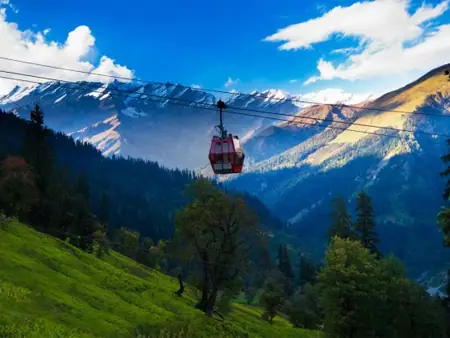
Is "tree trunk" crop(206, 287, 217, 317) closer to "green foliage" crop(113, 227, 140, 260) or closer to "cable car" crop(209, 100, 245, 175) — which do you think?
"cable car" crop(209, 100, 245, 175)

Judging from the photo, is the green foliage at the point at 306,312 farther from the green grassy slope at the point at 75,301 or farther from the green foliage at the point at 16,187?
the green foliage at the point at 16,187

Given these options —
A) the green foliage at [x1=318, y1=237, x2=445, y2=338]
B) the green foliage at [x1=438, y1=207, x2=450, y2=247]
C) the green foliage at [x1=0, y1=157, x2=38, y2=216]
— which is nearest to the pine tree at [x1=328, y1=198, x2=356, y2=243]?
the green foliage at [x1=318, y1=237, x2=445, y2=338]

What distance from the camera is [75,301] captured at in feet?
147

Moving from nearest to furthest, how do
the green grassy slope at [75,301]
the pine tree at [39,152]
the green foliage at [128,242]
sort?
the green grassy slope at [75,301], the pine tree at [39,152], the green foliage at [128,242]

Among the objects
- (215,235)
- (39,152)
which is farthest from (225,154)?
(39,152)

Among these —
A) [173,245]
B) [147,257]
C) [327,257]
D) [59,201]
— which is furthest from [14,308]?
[147,257]

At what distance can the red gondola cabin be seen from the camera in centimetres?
3291

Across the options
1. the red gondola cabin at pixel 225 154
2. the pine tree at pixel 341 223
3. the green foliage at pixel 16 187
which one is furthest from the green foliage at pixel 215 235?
the green foliage at pixel 16 187

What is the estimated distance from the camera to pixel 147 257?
136 meters

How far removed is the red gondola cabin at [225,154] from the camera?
3291cm

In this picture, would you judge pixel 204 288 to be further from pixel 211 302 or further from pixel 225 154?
pixel 225 154

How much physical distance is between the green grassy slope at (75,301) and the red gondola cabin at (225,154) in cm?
1103

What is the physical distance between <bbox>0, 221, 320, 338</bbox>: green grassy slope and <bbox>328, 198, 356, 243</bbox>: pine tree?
19.6m

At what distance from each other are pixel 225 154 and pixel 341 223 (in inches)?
2134
